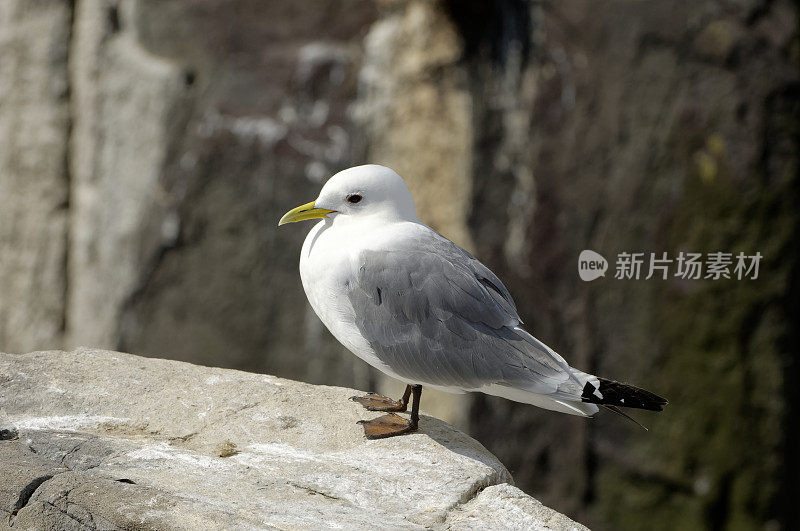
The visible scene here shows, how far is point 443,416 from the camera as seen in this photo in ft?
19.4

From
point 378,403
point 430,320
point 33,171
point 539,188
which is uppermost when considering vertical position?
point 539,188

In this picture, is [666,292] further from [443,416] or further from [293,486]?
[293,486]

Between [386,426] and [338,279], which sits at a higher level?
[338,279]

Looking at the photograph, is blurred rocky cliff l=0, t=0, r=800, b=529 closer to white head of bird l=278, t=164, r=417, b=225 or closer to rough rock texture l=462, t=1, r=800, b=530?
rough rock texture l=462, t=1, r=800, b=530

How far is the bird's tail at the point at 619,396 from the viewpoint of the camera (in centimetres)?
262

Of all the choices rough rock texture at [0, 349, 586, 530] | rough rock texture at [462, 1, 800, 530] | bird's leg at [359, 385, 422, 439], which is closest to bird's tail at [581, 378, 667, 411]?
rough rock texture at [0, 349, 586, 530]

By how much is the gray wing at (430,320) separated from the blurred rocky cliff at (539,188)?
10.5 ft

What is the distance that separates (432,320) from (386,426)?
1.28 feet

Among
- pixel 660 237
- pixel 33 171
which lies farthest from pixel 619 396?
pixel 33 171

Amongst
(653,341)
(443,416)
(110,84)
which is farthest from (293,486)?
(110,84)

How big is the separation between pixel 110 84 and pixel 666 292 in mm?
3904

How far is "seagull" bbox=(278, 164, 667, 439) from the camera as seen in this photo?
8.84 feet

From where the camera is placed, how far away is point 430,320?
2.75 meters

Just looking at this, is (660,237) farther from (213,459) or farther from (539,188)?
(213,459)
